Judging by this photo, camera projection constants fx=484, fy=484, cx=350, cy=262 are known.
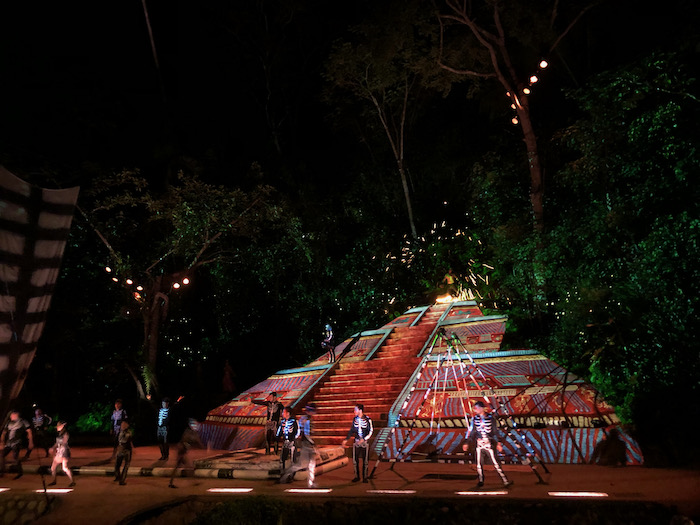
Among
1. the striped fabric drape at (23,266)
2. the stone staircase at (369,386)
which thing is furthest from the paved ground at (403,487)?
the striped fabric drape at (23,266)

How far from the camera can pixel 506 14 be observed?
51.4ft

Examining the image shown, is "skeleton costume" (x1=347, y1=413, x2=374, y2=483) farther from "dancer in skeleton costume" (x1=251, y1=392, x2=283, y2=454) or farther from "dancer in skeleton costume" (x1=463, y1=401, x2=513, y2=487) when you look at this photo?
"dancer in skeleton costume" (x1=251, y1=392, x2=283, y2=454)

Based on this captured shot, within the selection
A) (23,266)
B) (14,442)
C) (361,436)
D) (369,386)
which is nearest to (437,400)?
(369,386)

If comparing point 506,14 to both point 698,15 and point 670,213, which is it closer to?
point 698,15

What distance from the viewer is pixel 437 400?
40.7ft

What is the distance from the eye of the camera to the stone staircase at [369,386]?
13.1 meters

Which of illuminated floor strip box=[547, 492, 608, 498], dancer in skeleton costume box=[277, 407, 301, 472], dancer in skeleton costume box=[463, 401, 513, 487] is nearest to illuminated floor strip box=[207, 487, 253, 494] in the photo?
dancer in skeleton costume box=[277, 407, 301, 472]

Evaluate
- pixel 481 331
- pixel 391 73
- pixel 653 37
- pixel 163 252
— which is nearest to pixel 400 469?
pixel 481 331

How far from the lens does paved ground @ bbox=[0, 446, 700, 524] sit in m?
7.17

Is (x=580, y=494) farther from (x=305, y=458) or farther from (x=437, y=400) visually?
(x=437, y=400)

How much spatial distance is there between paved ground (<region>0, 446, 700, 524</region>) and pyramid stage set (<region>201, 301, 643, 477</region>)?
0.61 meters

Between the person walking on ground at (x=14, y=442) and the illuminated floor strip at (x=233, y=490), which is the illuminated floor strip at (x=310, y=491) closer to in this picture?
the illuminated floor strip at (x=233, y=490)

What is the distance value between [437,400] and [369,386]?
109 inches

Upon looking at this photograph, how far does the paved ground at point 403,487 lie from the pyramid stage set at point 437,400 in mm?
613
